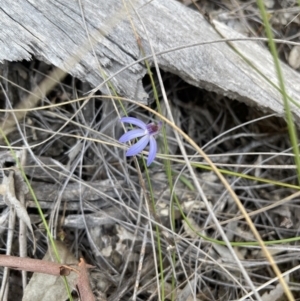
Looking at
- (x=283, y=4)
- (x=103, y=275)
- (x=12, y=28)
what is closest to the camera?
(x=12, y=28)

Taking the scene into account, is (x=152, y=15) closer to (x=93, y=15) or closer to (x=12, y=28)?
(x=93, y=15)

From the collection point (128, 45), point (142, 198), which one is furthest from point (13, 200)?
point (128, 45)

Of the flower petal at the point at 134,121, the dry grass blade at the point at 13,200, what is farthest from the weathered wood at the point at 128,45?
the dry grass blade at the point at 13,200

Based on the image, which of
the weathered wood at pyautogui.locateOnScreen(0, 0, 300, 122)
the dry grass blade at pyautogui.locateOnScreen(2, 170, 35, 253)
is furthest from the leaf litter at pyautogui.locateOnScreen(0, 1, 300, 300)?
the weathered wood at pyautogui.locateOnScreen(0, 0, 300, 122)

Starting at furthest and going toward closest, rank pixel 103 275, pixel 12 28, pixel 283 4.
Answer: pixel 283 4 < pixel 103 275 < pixel 12 28

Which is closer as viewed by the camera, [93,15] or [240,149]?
[93,15]

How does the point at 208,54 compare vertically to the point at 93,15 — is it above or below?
below

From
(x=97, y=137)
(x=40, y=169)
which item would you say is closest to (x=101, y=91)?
(x=97, y=137)
